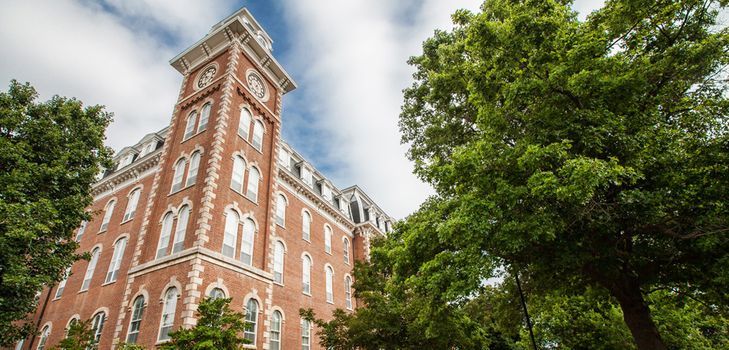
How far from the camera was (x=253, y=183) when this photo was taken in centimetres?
1961

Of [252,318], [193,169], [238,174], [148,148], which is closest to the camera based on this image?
[252,318]

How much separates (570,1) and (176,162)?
1951 cm

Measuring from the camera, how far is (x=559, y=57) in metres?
8.83

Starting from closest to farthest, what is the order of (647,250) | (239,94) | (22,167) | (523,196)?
1. (523,196)
2. (647,250)
3. (22,167)
4. (239,94)

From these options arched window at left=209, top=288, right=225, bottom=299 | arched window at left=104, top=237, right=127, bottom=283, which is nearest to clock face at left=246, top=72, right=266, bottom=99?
arched window at left=104, top=237, right=127, bottom=283

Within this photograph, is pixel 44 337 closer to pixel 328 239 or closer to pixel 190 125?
pixel 190 125

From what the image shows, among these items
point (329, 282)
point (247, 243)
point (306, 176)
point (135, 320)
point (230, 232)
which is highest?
point (306, 176)

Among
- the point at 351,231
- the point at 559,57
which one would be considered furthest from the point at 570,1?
the point at 351,231

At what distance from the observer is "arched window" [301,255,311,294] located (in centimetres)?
2275

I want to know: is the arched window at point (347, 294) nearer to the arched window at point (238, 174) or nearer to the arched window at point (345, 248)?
the arched window at point (345, 248)

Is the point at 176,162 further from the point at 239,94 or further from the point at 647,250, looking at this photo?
the point at 647,250

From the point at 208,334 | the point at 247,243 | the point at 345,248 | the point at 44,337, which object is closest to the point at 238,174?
the point at 247,243

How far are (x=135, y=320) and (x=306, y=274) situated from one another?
33.5ft

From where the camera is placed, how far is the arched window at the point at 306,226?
80.9ft
